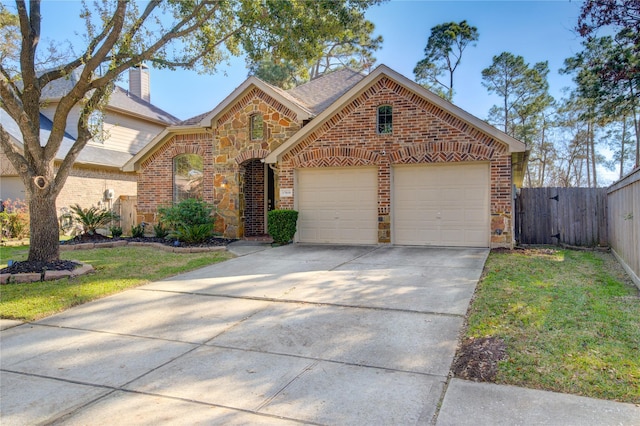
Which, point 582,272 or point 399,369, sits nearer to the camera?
point 399,369

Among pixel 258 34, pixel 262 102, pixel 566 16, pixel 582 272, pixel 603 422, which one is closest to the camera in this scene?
pixel 603 422

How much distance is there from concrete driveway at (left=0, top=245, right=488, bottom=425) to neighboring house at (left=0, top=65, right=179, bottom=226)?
12233 mm

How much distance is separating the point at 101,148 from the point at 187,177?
7.02 meters

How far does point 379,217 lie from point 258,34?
5771mm

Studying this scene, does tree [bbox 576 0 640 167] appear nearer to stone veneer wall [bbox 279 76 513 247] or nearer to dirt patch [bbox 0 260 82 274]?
stone veneer wall [bbox 279 76 513 247]

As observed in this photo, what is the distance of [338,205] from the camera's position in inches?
504

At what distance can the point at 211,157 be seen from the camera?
15273 millimetres

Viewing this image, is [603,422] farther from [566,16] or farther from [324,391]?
[566,16]

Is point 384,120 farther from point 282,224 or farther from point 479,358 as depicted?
point 479,358

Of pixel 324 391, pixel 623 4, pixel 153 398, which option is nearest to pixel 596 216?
pixel 623 4

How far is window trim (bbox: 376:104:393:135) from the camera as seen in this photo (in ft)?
40.1

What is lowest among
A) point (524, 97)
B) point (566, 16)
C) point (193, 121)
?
point (193, 121)

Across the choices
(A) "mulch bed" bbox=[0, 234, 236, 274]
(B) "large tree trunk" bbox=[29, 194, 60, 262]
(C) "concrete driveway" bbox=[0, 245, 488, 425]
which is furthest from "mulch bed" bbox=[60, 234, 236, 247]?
(C) "concrete driveway" bbox=[0, 245, 488, 425]

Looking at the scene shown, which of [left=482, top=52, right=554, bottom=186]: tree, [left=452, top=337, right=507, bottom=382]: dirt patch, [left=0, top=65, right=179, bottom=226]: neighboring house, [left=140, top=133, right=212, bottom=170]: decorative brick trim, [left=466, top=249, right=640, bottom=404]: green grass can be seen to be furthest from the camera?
[left=482, top=52, right=554, bottom=186]: tree
